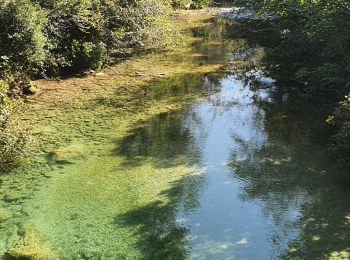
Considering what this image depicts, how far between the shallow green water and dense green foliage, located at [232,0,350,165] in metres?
0.82

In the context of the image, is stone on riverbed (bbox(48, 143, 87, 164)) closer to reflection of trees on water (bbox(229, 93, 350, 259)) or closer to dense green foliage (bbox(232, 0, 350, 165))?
reflection of trees on water (bbox(229, 93, 350, 259))

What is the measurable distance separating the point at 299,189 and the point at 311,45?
590cm

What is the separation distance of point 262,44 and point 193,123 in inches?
258

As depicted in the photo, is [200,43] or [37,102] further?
[200,43]

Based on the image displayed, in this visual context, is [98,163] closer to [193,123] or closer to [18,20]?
[193,123]

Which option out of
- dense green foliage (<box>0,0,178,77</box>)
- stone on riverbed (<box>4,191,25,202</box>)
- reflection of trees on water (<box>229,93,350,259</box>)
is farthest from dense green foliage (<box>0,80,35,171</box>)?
reflection of trees on water (<box>229,93,350,259</box>)

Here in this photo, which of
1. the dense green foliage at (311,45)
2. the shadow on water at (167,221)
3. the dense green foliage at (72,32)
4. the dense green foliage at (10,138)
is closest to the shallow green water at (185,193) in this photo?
the shadow on water at (167,221)

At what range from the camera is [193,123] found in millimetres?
9891

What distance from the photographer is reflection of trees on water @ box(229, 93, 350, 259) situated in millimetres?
5711

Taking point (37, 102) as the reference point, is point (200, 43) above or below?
above

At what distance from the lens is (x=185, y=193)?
6.92 meters

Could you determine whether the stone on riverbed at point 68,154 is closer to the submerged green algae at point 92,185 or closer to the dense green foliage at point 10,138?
the submerged green algae at point 92,185

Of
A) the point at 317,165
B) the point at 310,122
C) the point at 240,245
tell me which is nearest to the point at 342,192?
the point at 317,165

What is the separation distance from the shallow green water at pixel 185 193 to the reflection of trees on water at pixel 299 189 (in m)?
0.02
